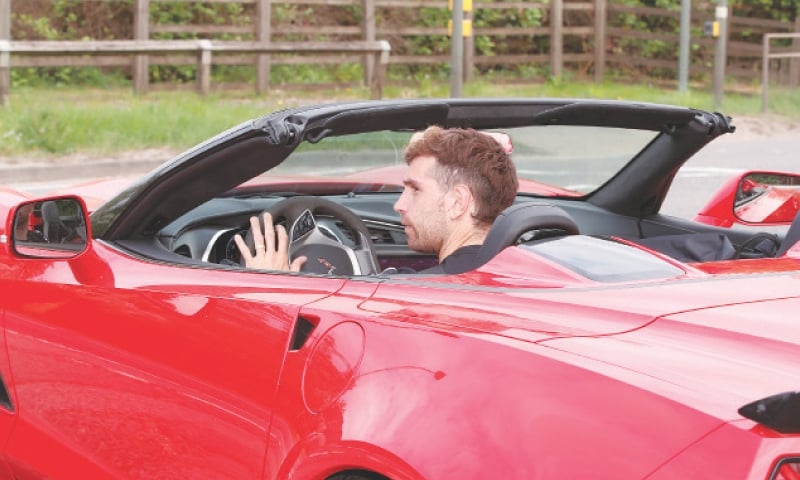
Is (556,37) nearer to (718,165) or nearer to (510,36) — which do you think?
(510,36)

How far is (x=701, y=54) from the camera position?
102 feet

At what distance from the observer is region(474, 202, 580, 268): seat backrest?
126 inches

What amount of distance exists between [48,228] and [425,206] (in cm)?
99

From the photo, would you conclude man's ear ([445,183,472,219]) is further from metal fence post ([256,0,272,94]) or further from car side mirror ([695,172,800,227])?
metal fence post ([256,0,272,94])

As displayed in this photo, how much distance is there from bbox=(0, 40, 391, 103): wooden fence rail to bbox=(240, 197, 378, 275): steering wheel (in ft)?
48.0

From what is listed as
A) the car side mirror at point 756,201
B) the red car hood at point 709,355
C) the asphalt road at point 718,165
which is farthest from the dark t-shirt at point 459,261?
the asphalt road at point 718,165

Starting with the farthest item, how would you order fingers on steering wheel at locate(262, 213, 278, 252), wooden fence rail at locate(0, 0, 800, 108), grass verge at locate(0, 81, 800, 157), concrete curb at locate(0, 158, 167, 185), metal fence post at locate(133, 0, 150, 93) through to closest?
1. wooden fence rail at locate(0, 0, 800, 108)
2. metal fence post at locate(133, 0, 150, 93)
3. grass verge at locate(0, 81, 800, 157)
4. concrete curb at locate(0, 158, 167, 185)
5. fingers on steering wheel at locate(262, 213, 278, 252)

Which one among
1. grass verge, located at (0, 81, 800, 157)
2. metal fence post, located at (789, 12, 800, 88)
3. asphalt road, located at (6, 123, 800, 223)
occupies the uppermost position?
metal fence post, located at (789, 12, 800, 88)

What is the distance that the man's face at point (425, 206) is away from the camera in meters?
3.71

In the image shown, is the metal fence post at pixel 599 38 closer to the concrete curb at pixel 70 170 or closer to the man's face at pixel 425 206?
the concrete curb at pixel 70 170

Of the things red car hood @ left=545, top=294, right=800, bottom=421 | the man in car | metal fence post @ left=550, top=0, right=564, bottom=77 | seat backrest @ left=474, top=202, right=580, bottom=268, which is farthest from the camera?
metal fence post @ left=550, top=0, right=564, bottom=77

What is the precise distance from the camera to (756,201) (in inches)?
191

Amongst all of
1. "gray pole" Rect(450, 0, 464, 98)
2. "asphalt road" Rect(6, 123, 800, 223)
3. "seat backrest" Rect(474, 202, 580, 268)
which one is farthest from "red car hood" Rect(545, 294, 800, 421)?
"gray pole" Rect(450, 0, 464, 98)

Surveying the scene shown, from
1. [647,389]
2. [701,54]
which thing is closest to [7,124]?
[647,389]
